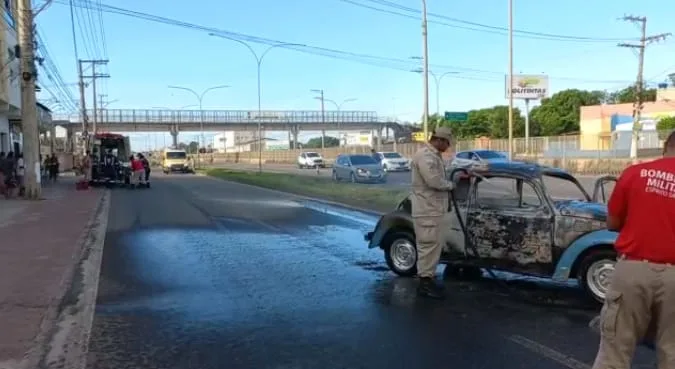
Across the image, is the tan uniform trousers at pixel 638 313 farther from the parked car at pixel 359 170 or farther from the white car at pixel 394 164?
the white car at pixel 394 164

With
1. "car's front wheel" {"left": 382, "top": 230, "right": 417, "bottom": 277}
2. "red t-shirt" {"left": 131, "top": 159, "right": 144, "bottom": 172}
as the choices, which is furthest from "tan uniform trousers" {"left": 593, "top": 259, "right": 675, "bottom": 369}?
"red t-shirt" {"left": 131, "top": 159, "right": 144, "bottom": 172}

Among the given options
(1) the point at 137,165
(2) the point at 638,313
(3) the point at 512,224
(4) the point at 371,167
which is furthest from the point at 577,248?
(1) the point at 137,165

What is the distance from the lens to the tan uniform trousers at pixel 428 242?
764 cm

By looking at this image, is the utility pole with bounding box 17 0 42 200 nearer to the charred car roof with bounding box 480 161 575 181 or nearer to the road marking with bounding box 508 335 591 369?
the charred car roof with bounding box 480 161 575 181

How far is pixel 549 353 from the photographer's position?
5672 mm

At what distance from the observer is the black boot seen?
7707mm

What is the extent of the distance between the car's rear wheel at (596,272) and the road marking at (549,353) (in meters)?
1.66

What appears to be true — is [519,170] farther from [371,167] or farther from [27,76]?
[371,167]

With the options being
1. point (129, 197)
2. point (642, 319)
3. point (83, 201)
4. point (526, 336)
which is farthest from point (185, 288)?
point (129, 197)

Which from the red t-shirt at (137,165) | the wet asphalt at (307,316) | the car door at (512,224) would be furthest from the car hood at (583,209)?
the red t-shirt at (137,165)

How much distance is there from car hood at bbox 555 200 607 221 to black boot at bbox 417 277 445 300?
1.60 m

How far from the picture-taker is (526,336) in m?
6.19

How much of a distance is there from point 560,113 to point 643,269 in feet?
331

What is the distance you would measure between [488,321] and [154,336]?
317cm
